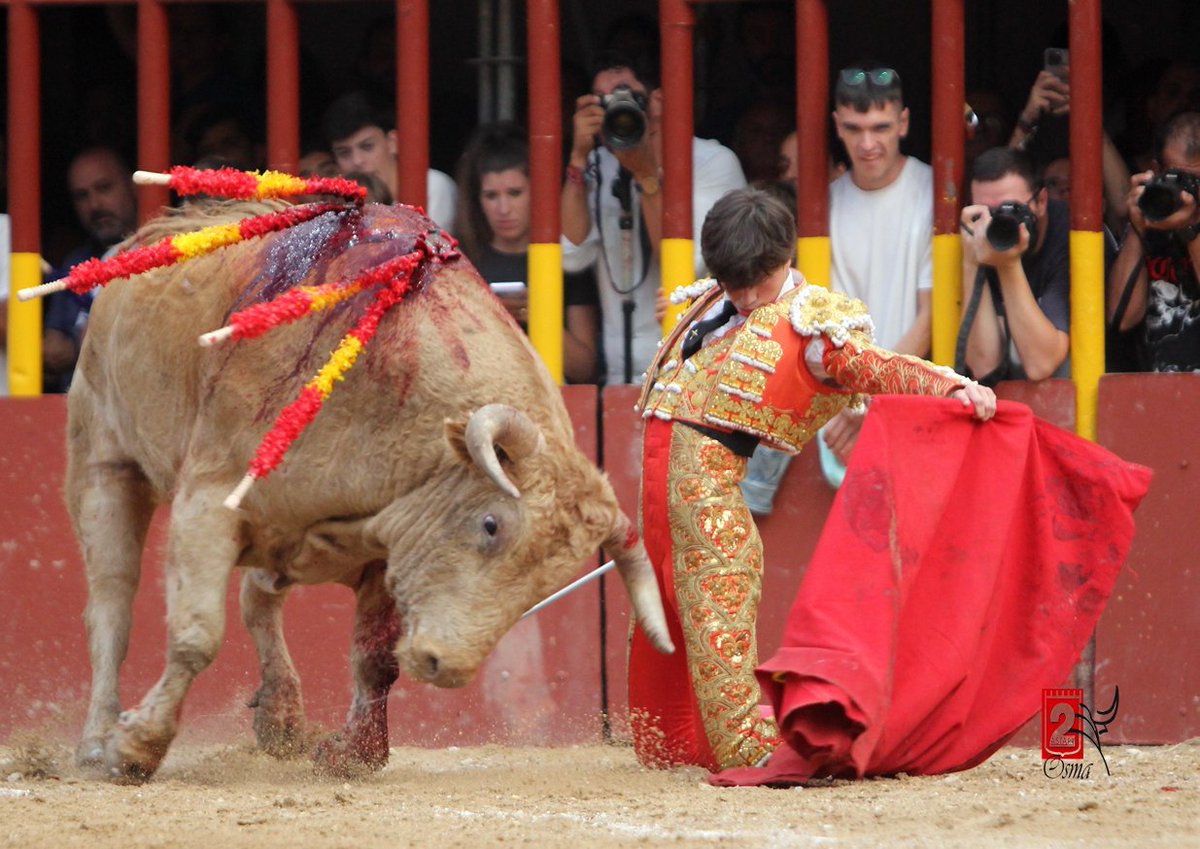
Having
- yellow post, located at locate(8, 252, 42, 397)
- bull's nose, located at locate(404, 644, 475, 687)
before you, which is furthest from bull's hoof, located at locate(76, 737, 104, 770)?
yellow post, located at locate(8, 252, 42, 397)

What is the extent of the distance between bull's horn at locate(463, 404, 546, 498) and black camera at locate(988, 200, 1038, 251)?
2.26 metres

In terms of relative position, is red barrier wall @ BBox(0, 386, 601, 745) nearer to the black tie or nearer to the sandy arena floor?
the sandy arena floor

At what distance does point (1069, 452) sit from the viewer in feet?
18.4

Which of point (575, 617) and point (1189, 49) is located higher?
point (1189, 49)

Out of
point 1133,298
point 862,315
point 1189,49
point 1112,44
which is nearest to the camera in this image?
point 862,315

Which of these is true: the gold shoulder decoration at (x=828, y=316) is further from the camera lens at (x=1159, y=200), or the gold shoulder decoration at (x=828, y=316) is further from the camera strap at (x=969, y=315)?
the camera lens at (x=1159, y=200)

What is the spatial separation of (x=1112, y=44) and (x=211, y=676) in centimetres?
423

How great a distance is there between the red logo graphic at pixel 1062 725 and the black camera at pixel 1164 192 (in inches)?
65.5

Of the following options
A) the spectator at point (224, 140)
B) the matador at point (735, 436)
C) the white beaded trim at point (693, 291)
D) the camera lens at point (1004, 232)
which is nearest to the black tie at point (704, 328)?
the matador at point (735, 436)

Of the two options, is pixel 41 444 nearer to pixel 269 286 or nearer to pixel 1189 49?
pixel 269 286

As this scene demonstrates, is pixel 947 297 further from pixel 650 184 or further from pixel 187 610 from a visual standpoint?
pixel 187 610

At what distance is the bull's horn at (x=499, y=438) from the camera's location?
488cm

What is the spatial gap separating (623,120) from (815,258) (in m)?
0.88

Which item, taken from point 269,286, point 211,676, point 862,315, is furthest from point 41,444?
point 862,315
